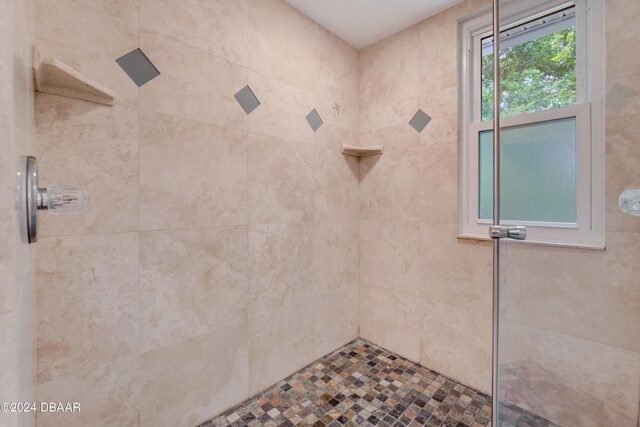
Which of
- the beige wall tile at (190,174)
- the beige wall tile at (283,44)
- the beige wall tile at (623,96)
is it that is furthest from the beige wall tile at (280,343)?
the beige wall tile at (623,96)

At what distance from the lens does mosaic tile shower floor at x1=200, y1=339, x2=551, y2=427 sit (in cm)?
117

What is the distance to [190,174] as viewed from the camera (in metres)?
1.11

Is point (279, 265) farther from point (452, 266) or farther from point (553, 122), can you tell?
point (553, 122)

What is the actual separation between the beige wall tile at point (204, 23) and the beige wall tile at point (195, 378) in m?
1.24

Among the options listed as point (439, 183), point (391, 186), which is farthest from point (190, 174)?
point (439, 183)

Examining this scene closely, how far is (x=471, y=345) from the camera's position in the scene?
1392 millimetres

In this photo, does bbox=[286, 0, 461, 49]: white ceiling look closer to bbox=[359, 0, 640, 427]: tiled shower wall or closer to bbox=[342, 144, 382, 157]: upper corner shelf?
bbox=[359, 0, 640, 427]: tiled shower wall

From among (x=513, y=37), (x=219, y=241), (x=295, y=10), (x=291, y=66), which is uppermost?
(x=295, y=10)

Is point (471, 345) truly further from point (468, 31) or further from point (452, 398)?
point (468, 31)

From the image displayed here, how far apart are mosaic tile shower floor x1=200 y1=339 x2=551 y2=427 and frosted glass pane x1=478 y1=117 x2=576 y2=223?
0.78m

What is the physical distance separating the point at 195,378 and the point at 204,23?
4.94 ft

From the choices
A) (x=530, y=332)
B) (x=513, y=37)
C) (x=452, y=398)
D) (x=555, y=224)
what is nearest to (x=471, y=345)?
(x=452, y=398)

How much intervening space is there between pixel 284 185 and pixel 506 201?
995 millimetres

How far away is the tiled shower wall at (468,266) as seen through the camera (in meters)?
0.89
